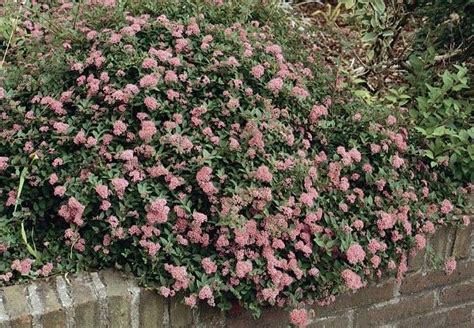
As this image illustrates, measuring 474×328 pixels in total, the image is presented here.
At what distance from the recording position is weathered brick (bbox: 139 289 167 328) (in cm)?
222

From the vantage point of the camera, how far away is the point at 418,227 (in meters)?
2.69

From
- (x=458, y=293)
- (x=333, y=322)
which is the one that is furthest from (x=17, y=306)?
(x=458, y=293)

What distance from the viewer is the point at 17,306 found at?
6.78 feet

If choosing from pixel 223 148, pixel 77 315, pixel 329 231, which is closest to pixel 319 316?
pixel 329 231

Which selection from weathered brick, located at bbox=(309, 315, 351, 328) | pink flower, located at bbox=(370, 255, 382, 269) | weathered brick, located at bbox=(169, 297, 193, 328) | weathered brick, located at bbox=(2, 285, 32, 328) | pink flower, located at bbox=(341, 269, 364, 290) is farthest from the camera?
weathered brick, located at bbox=(309, 315, 351, 328)

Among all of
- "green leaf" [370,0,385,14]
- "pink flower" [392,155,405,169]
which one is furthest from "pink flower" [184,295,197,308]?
"green leaf" [370,0,385,14]

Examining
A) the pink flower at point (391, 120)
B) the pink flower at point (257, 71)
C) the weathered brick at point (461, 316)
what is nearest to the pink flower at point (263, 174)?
the pink flower at point (257, 71)

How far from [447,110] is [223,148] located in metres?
1.15

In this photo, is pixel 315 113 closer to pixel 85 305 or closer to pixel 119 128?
pixel 119 128

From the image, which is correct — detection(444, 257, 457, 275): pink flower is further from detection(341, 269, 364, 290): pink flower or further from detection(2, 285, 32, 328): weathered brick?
detection(2, 285, 32, 328): weathered brick

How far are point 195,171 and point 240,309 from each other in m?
0.51

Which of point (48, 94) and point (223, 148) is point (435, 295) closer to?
point (223, 148)

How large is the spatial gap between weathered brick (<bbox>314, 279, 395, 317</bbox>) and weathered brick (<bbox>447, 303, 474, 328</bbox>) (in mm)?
468

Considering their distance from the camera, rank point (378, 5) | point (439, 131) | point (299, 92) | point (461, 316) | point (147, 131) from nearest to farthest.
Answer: point (147, 131)
point (299, 92)
point (439, 131)
point (461, 316)
point (378, 5)
